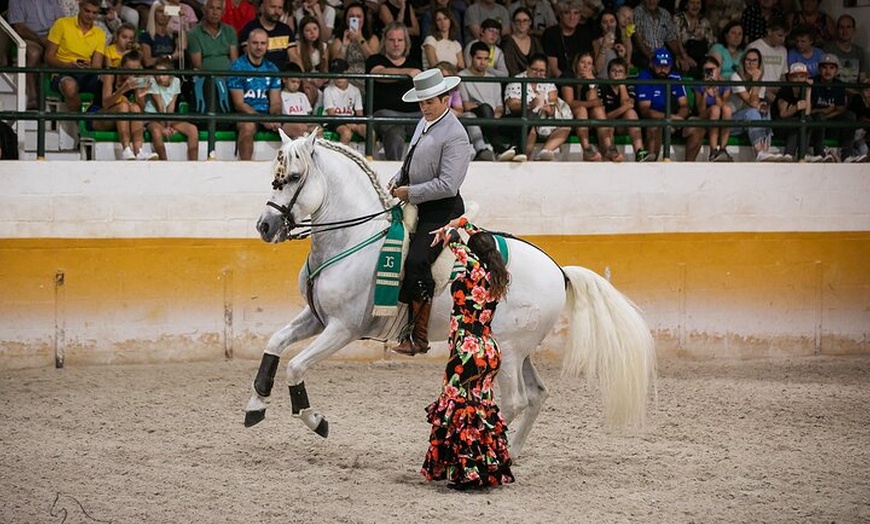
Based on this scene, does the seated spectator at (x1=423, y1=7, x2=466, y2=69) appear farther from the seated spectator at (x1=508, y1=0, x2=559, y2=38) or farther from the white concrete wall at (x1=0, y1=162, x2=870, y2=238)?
the white concrete wall at (x1=0, y1=162, x2=870, y2=238)

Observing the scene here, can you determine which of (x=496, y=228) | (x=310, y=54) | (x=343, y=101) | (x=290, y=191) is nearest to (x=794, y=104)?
(x=496, y=228)

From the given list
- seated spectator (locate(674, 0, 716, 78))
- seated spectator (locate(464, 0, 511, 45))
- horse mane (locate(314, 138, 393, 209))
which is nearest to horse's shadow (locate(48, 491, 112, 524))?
horse mane (locate(314, 138, 393, 209))

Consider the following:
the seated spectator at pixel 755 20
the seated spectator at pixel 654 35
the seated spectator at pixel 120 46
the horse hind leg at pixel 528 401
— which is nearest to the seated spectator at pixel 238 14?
the seated spectator at pixel 120 46

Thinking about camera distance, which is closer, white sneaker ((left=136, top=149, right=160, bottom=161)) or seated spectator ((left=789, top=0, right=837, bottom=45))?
white sneaker ((left=136, top=149, right=160, bottom=161))

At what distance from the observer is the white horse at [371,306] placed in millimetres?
6988

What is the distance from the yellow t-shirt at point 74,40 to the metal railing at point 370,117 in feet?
1.05

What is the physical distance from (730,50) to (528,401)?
6854 mm

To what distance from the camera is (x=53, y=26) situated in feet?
35.7

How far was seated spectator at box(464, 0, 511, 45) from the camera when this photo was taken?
479 inches

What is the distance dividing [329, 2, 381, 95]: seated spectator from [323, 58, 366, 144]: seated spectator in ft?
0.64

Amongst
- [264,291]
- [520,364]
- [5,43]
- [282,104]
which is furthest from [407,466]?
[5,43]

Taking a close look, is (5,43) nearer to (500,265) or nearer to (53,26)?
(53,26)

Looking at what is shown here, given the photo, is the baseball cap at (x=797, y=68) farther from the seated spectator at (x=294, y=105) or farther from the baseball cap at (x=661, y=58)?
the seated spectator at (x=294, y=105)

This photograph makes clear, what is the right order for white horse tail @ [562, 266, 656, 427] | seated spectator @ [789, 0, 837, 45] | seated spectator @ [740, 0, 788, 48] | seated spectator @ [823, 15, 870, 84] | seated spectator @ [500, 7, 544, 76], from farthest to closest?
seated spectator @ [740, 0, 788, 48]
seated spectator @ [789, 0, 837, 45]
seated spectator @ [823, 15, 870, 84]
seated spectator @ [500, 7, 544, 76]
white horse tail @ [562, 266, 656, 427]
